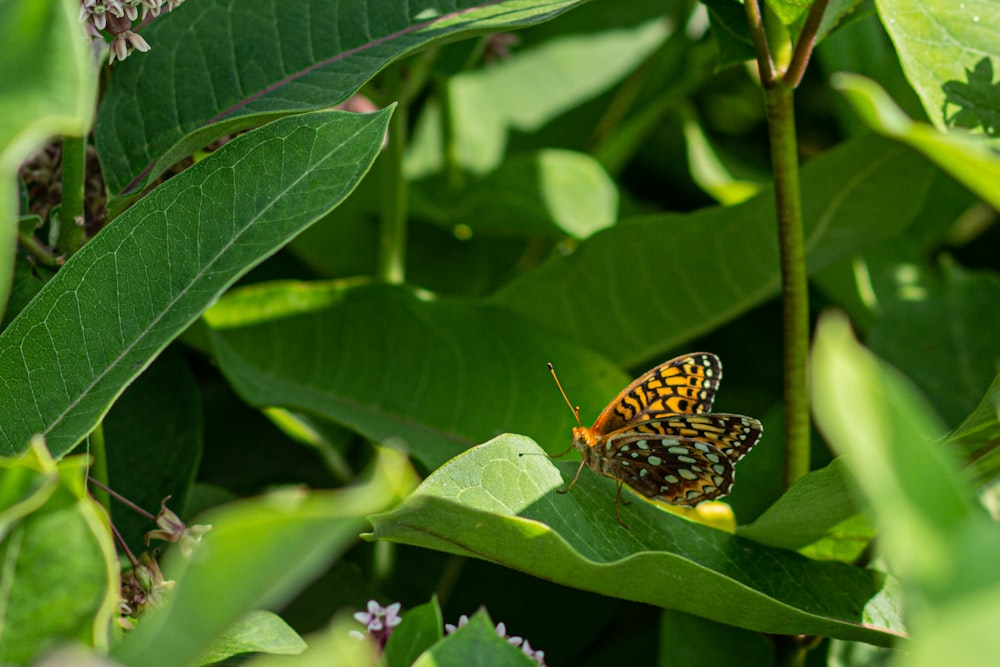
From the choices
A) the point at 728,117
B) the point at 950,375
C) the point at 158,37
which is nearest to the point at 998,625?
the point at 158,37

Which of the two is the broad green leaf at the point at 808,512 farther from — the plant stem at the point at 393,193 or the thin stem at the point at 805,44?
the plant stem at the point at 393,193

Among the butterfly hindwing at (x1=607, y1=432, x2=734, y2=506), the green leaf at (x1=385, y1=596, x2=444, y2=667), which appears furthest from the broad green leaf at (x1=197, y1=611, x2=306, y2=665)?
the butterfly hindwing at (x1=607, y1=432, x2=734, y2=506)


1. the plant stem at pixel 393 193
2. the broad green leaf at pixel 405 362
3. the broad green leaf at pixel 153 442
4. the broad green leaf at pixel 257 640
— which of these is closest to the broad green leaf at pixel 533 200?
the plant stem at pixel 393 193

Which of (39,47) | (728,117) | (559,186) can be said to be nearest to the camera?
(39,47)

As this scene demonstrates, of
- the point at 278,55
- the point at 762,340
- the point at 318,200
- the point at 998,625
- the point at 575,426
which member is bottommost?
the point at 762,340

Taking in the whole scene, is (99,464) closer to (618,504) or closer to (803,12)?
(618,504)

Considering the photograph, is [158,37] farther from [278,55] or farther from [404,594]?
[404,594]
